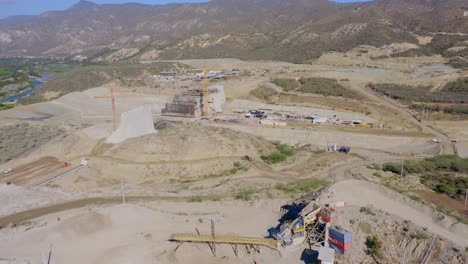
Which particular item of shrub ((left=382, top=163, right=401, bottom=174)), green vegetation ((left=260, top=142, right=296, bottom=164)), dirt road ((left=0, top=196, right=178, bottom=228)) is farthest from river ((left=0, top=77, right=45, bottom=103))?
shrub ((left=382, top=163, right=401, bottom=174))

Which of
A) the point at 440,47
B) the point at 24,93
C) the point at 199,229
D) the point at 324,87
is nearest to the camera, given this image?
the point at 199,229

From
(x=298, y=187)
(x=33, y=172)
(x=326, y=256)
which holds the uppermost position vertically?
(x=326, y=256)

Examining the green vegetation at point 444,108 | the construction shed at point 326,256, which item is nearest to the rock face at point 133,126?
the construction shed at point 326,256

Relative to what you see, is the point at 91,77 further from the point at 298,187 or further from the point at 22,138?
the point at 298,187

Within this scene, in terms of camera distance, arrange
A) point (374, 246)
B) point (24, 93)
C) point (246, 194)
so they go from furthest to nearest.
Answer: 1. point (24, 93)
2. point (246, 194)
3. point (374, 246)

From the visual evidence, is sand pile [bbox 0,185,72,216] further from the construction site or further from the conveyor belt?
the conveyor belt

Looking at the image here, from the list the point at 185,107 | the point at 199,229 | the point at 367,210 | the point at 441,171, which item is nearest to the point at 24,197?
the point at 199,229

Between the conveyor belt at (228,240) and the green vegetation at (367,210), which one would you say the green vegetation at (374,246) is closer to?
the green vegetation at (367,210)

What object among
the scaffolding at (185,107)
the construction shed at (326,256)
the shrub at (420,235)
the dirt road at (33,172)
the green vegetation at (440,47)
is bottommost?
the dirt road at (33,172)
